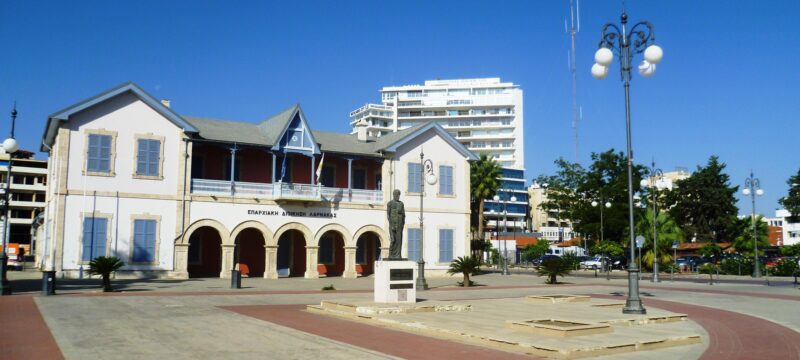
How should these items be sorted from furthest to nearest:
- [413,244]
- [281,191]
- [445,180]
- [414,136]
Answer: [445,180]
[414,136]
[413,244]
[281,191]

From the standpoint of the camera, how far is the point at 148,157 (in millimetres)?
31094

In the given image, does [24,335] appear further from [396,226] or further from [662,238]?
[662,238]

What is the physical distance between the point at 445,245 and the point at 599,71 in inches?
926

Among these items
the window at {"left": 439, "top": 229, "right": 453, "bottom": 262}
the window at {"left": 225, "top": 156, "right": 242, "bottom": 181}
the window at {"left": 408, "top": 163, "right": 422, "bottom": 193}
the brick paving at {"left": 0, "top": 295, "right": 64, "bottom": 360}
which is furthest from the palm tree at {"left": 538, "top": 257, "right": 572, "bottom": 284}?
the brick paving at {"left": 0, "top": 295, "right": 64, "bottom": 360}

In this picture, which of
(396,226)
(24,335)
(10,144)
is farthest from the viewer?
(10,144)

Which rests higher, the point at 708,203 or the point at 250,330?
the point at 708,203

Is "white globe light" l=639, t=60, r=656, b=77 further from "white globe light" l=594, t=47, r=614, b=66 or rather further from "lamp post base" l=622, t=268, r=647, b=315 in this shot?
"lamp post base" l=622, t=268, r=647, b=315

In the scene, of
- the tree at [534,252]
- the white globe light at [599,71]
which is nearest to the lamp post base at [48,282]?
the white globe light at [599,71]

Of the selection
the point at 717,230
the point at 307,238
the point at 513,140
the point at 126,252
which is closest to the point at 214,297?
the point at 126,252

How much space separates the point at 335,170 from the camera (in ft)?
125

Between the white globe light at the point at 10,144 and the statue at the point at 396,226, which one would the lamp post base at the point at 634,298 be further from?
the white globe light at the point at 10,144

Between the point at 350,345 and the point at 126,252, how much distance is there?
22.6 m

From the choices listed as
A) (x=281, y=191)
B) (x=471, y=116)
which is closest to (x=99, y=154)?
(x=281, y=191)

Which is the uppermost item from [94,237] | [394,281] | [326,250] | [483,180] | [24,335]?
[483,180]
